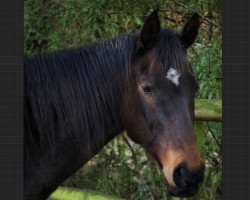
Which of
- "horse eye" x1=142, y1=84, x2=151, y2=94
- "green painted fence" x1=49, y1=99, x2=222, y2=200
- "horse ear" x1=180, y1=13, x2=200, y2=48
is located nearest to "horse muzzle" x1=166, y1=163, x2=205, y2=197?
"horse eye" x1=142, y1=84, x2=151, y2=94

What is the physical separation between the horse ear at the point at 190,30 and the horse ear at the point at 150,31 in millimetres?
247

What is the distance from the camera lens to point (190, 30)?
7.32 ft

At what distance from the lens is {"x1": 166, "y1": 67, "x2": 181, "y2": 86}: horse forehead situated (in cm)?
197

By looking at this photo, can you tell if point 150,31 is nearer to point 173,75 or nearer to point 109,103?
point 173,75

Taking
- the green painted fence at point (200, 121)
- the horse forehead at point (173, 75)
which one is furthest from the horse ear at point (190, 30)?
the green painted fence at point (200, 121)

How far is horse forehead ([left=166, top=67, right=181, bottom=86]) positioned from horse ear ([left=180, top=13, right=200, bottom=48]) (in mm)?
367

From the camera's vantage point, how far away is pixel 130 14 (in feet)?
11.5

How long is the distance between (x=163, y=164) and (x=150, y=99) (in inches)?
17.0

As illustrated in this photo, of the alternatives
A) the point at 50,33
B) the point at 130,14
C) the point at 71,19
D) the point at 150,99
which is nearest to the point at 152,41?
the point at 150,99

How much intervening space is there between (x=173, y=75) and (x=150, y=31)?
0.36 meters

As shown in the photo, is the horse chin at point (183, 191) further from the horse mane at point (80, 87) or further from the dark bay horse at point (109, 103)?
the horse mane at point (80, 87)

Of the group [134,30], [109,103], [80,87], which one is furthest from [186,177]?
[134,30]

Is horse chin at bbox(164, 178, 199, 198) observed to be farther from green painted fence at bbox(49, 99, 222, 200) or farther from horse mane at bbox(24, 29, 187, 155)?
green painted fence at bbox(49, 99, 222, 200)

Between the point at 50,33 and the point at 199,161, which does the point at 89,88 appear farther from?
the point at 50,33
